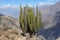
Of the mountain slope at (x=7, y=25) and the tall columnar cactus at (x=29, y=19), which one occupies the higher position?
the tall columnar cactus at (x=29, y=19)

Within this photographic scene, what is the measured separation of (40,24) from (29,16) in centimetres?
140

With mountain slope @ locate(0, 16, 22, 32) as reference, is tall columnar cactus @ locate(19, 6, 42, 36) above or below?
above

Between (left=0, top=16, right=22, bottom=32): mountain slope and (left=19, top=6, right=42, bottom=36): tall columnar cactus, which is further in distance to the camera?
(left=0, top=16, right=22, bottom=32): mountain slope

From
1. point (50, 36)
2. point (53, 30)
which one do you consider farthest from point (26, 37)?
point (53, 30)

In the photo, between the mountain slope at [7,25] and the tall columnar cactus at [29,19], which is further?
the mountain slope at [7,25]

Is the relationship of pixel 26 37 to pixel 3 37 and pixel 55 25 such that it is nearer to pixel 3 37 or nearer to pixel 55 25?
pixel 3 37

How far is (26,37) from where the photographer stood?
49.3 ft

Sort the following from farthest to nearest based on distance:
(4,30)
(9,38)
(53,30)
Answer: (53,30) < (4,30) < (9,38)

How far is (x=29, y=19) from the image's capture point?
14672 mm

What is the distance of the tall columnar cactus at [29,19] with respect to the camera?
1466 centimetres

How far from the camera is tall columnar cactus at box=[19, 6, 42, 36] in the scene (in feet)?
48.1

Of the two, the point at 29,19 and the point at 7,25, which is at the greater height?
the point at 29,19

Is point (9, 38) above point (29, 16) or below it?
below

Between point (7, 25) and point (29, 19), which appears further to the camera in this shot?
point (7, 25)
